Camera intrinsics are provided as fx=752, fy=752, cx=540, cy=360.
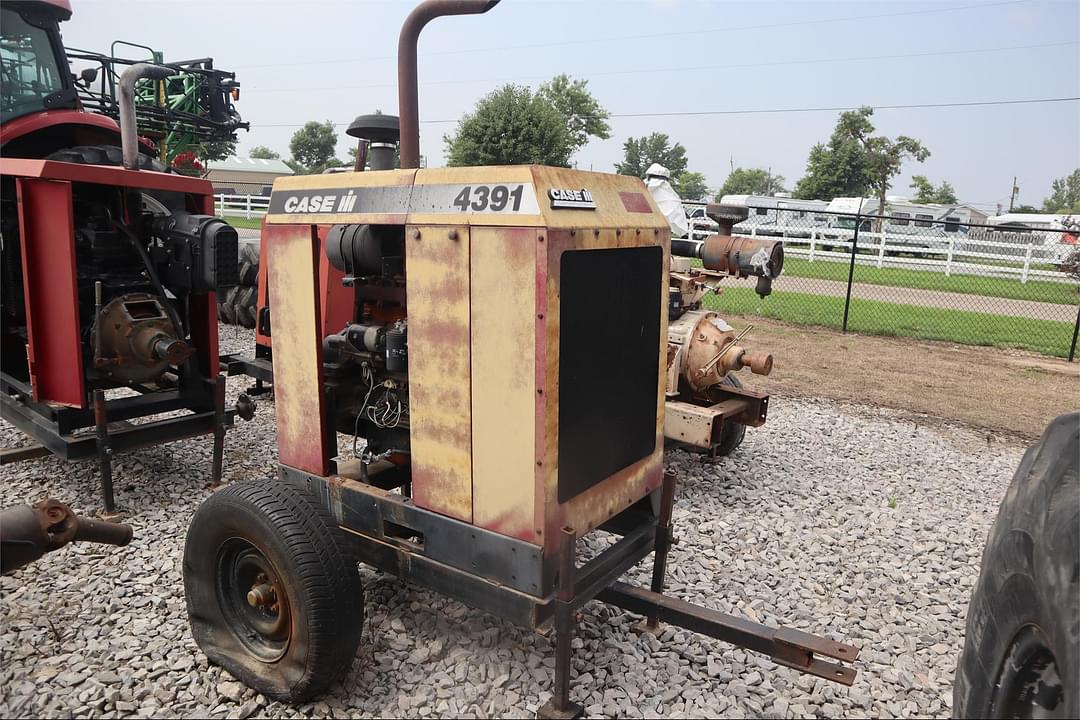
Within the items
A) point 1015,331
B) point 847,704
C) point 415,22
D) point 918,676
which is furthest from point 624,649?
point 1015,331

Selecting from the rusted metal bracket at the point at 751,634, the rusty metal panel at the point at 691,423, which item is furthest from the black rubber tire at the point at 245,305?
the rusted metal bracket at the point at 751,634

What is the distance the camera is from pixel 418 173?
2.76 metres

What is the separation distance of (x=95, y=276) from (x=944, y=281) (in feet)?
60.5

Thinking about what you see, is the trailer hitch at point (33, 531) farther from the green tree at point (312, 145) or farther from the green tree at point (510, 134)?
the green tree at point (312, 145)

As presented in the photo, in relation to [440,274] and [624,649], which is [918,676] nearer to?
[624,649]

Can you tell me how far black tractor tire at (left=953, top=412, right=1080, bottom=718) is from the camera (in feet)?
5.32

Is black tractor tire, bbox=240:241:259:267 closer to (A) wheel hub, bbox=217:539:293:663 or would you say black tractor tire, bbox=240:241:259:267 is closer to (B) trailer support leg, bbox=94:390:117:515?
(B) trailer support leg, bbox=94:390:117:515

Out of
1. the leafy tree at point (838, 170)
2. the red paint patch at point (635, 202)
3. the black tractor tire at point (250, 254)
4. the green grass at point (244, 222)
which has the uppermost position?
the leafy tree at point (838, 170)

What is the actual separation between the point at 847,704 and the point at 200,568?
2.59 meters

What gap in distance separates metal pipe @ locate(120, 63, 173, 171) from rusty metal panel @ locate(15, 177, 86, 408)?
1.41 feet

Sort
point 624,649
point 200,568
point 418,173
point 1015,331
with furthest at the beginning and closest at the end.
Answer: point 1015,331
point 624,649
point 200,568
point 418,173

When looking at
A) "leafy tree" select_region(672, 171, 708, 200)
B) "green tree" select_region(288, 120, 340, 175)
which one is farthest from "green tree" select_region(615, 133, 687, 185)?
"green tree" select_region(288, 120, 340, 175)

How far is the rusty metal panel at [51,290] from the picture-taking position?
164 inches

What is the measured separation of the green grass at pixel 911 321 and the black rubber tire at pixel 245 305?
25.3 feet
